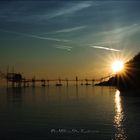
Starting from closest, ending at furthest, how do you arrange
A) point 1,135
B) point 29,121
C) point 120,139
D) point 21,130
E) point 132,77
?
point 120,139 → point 1,135 → point 21,130 → point 29,121 → point 132,77

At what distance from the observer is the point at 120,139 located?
40688mm

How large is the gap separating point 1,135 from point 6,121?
1367 centimetres

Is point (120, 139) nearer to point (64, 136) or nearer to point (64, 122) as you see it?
point (64, 136)

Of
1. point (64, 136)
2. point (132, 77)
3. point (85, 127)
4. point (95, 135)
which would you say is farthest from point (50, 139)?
point (132, 77)

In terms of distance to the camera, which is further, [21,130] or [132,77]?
[132,77]

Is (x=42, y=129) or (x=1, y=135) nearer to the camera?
(x=1, y=135)

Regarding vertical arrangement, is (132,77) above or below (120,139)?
above

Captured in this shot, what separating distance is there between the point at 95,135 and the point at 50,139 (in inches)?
208

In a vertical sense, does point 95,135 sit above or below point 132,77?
below

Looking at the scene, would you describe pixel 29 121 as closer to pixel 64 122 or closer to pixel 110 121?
pixel 64 122

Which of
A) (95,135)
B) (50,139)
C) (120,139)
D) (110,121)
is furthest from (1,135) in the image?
(110,121)

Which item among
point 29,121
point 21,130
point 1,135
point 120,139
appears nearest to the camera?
point 120,139

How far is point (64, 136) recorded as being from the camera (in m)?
42.5

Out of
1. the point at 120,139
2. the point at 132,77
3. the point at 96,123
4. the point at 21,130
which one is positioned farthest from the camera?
the point at 132,77
